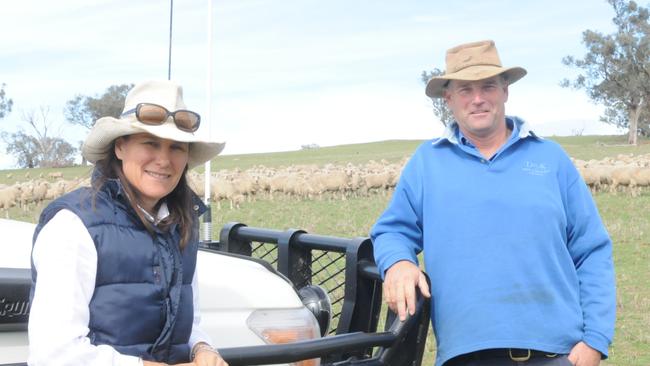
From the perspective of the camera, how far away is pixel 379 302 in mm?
3508

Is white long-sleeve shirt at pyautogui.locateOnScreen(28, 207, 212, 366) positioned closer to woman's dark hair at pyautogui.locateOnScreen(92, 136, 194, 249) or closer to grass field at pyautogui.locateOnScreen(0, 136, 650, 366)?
woman's dark hair at pyautogui.locateOnScreen(92, 136, 194, 249)

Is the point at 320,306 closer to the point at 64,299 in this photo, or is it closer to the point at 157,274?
the point at 157,274

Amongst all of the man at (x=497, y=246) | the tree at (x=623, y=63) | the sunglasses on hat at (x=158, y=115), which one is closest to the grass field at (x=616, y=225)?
the sunglasses on hat at (x=158, y=115)

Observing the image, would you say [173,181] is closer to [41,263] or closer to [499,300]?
[41,263]

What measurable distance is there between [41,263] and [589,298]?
78.8 inches

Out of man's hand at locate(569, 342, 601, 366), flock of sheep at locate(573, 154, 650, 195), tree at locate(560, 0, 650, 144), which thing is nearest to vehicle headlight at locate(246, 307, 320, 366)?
man's hand at locate(569, 342, 601, 366)

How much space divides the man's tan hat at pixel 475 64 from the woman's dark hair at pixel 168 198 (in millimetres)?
1237

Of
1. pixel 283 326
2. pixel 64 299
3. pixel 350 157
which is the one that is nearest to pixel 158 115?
pixel 64 299

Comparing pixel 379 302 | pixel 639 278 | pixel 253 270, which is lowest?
pixel 639 278

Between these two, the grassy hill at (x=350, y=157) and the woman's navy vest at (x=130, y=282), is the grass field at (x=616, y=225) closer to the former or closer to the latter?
the woman's navy vest at (x=130, y=282)

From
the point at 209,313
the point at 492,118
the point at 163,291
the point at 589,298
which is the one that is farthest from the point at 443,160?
the point at 163,291

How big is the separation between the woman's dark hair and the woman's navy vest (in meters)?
0.02

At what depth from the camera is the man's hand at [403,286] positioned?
2.96m

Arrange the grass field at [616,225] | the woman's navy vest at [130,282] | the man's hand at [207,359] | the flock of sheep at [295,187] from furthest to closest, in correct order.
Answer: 1. the flock of sheep at [295,187]
2. the grass field at [616,225]
3. the man's hand at [207,359]
4. the woman's navy vest at [130,282]
